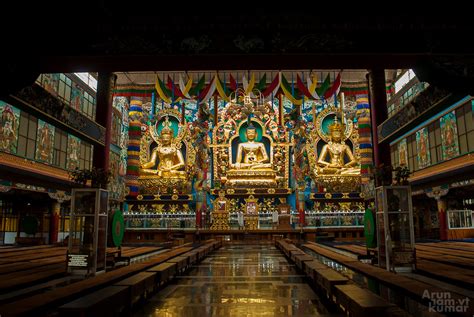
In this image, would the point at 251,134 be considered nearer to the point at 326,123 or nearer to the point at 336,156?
the point at 326,123

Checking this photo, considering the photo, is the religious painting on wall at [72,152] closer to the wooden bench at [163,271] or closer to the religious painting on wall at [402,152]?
the wooden bench at [163,271]

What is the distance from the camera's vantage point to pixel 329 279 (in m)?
4.10

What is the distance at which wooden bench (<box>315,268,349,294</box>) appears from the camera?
4.00 metres

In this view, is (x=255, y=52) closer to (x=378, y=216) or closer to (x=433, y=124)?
(x=378, y=216)

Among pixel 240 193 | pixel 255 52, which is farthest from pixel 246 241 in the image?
pixel 255 52

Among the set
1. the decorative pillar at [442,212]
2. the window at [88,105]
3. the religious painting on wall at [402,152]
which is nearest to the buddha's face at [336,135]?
the religious painting on wall at [402,152]

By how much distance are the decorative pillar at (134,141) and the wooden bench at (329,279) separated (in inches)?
665

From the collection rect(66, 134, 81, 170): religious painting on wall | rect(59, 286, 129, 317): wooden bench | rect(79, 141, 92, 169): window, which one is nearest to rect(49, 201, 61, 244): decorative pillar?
rect(66, 134, 81, 170): religious painting on wall

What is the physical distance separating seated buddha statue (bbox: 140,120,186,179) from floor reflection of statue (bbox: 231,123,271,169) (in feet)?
10.4

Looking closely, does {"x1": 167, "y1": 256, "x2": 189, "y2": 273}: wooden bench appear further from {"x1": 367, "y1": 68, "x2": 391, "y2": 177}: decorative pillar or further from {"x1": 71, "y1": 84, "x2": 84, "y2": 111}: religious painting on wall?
{"x1": 71, "y1": 84, "x2": 84, "y2": 111}: religious painting on wall

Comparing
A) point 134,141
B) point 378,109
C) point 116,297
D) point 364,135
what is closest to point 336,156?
point 364,135

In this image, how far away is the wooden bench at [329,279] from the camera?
3996mm

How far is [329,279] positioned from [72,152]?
1593 centimetres

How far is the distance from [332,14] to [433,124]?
43.7ft
